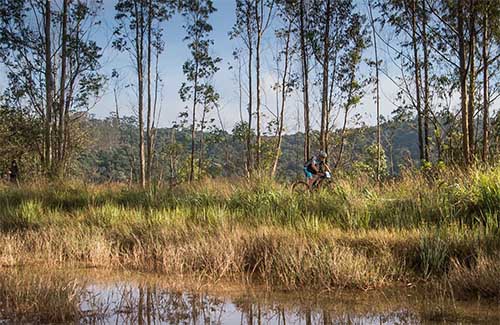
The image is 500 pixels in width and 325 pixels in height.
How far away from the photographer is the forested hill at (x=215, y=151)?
31641mm

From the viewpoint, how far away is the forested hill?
31.6 meters

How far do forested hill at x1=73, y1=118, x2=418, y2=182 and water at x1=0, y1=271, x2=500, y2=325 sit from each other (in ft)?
67.1

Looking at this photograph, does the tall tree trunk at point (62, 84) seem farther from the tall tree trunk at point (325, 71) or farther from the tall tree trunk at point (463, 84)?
the tall tree trunk at point (463, 84)

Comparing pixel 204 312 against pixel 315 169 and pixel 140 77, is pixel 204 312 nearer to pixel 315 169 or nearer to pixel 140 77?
pixel 315 169

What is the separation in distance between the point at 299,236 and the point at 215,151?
39.1m

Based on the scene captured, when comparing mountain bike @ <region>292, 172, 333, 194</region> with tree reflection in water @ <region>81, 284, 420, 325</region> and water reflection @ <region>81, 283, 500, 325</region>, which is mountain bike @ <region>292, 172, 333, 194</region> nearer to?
water reflection @ <region>81, 283, 500, 325</region>

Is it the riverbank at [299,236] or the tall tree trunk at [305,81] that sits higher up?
the tall tree trunk at [305,81]

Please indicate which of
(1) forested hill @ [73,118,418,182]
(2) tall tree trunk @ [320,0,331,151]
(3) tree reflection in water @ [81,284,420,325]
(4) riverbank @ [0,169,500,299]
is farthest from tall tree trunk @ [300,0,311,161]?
(3) tree reflection in water @ [81,284,420,325]

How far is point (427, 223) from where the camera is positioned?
8.27 metres

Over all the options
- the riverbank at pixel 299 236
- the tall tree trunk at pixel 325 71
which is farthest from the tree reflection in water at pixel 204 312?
the tall tree trunk at pixel 325 71

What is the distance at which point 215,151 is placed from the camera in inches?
1832

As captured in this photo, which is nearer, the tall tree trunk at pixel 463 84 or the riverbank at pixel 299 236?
the riverbank at pixel 299 236

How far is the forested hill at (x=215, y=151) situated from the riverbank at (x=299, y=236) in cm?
1568

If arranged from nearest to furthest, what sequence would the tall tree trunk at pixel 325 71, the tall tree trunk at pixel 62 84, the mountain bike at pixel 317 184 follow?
the mountain bike at pixel 317 184 < the tall tree trunk at pixel 62 84 < the tall tree trunk at pixel 325 71
